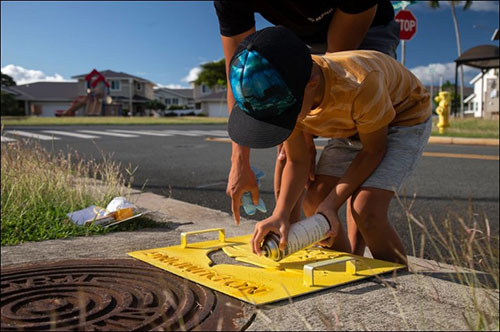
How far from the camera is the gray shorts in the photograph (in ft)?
7.64

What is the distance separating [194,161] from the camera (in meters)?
7.90

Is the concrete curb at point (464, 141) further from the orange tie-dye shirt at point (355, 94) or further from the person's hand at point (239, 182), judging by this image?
the person's hand at point (239, 182)

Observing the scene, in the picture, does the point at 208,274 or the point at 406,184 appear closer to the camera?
the point at 208,274

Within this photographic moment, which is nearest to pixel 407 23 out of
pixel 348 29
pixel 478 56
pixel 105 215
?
pixel 348 29

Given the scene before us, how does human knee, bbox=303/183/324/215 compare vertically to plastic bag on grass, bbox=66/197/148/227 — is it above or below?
above

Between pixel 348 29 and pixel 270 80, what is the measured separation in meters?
0.88

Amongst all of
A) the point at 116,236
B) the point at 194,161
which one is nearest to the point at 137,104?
the point at 194,161

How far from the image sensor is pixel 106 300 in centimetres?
184

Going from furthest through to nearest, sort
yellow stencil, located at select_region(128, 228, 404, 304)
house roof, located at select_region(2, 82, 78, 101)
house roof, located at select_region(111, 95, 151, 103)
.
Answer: house roof, located at select_region(111, 95, 151, 103) < house roof, located at select_region(2, 82, 78, 101) < yellow stencil, located at select_region(128, 228, 404, 304)

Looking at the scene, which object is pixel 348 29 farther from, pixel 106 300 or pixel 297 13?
pixel 106 300

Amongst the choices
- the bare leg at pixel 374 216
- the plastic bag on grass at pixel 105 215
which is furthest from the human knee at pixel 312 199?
the plastic bag on grass at pixel 105 215

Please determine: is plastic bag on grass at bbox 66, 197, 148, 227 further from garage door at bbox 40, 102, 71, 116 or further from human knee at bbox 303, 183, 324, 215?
garage door at bbox 40, 102, 71, 116

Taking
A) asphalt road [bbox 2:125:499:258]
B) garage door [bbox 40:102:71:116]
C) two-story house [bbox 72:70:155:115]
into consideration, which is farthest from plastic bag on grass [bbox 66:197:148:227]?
garage door [bbox 40:102:71:116]

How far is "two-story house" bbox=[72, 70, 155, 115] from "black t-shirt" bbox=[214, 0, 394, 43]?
187 ft
